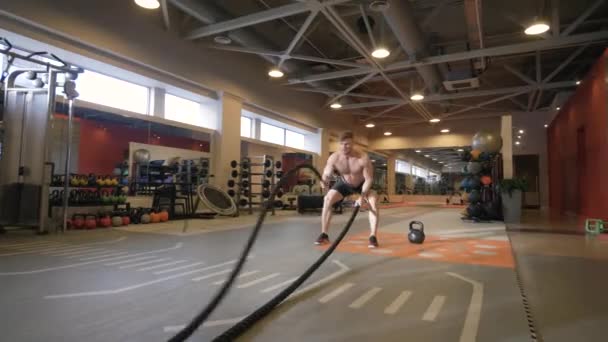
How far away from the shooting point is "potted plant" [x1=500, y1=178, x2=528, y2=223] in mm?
6273

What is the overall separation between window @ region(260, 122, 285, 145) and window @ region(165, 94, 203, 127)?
102 inches

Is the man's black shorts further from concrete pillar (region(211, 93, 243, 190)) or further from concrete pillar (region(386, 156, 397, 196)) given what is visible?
concrete pillar (region(386, 156, 397, 196))

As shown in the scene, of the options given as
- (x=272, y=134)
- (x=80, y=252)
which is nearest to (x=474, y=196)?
(x=80, y=252)

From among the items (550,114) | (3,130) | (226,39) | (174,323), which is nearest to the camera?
(174,323)

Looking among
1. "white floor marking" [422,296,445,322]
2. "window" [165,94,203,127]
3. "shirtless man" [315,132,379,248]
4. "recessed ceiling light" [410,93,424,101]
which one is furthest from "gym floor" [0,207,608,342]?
"recessed ceiling light" [410,93,424,101]

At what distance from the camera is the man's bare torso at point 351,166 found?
140 inches

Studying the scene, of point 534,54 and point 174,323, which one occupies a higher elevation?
point 534,54

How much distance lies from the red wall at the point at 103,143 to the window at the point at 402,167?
496 inches

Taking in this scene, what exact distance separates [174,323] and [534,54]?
33.1ft

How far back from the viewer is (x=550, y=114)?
1152 cm

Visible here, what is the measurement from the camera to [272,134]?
11117 millimetres

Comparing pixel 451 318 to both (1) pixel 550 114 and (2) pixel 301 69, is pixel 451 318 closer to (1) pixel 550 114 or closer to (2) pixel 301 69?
(2) pixel 301 69

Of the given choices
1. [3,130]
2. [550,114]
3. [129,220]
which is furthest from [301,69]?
[550,114]

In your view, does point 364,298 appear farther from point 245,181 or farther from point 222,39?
point 245,181
